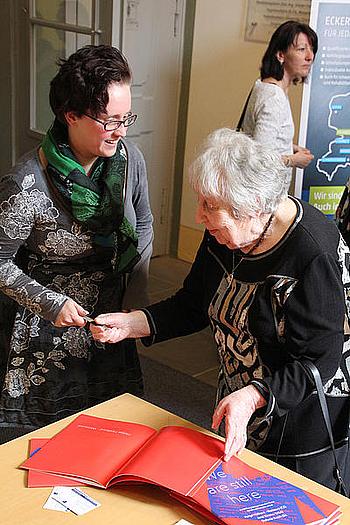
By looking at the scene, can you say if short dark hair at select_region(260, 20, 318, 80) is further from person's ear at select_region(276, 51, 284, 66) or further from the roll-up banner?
the roll-up banner

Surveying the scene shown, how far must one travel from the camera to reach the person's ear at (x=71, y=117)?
6.34 feet

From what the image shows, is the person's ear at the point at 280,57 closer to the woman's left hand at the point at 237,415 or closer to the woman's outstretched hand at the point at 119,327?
the woman's outstretched hand at the point at 119,327

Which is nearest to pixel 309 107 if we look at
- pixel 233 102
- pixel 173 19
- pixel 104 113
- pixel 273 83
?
pixel 273 83

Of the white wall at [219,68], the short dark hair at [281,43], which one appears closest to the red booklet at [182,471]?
the short dark hair at [281,43]

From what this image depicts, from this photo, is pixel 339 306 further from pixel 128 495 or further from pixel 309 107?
pixel 309 107

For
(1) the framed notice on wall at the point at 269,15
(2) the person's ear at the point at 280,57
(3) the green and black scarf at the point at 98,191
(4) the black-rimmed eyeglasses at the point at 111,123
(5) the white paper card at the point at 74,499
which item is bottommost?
(5) the white paper card at the point at 74,499

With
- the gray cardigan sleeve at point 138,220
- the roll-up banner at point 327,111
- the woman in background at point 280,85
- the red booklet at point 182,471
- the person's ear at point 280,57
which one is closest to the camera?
the red booklet at point 182,471

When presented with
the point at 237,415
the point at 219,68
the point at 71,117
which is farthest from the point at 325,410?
the point at 219,68

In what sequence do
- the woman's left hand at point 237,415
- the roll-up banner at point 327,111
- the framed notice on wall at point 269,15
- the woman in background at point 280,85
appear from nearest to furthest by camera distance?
the woman's left hand at point 237,415, the woman in background at point 280,85, the roll-up banner at point 327,111, the framed notice on wall at point 269,15

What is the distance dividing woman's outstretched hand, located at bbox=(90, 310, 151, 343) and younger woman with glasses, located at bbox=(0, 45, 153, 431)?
0.28 ft

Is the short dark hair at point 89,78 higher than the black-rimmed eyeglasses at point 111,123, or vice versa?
the short dark hair at point 89,78

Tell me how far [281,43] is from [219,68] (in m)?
1.15

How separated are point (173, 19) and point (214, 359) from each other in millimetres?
2060

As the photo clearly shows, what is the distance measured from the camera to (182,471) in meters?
1.45
